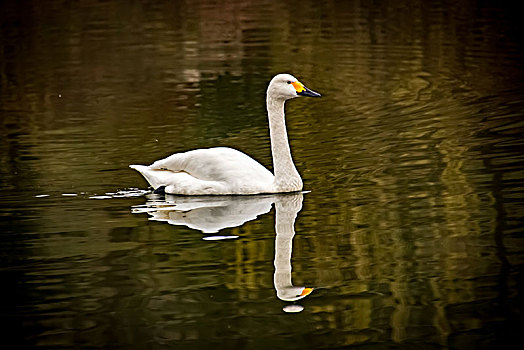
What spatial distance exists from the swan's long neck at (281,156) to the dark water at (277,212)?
0.18 meters

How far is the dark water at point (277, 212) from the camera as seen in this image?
602 centimetres

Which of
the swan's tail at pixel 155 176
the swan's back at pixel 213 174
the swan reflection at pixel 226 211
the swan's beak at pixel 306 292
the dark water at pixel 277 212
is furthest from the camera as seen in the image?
the swan's tail at pixel 155 176

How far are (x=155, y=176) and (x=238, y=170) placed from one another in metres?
0.86

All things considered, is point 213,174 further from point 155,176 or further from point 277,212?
point 277,212

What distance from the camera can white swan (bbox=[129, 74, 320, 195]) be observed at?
9656 millimetres

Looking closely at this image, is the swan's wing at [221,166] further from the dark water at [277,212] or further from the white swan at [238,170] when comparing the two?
the dark water at [277,212]

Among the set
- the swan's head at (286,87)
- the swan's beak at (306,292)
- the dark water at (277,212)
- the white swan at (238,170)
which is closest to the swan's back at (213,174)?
the white swan at (238,170)

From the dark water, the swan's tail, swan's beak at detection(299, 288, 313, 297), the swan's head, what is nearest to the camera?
the dark water

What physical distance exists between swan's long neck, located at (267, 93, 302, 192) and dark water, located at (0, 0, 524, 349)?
18 centimetres

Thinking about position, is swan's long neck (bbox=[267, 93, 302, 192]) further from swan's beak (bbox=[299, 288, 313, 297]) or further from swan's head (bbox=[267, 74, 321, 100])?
swan's beak (bbox=[299, 288, 313, 297])

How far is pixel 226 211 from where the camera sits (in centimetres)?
915

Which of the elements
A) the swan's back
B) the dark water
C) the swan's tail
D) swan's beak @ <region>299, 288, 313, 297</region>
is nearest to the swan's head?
the swan's back

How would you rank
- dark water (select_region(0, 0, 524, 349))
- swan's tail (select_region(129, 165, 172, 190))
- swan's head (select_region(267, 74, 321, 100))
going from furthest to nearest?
swan's tail (select_region(129, 165, 172, 190)), swan's head (select_region(267, 74, 321, 100)), dark water (select_region(0, 0, 524, 349))

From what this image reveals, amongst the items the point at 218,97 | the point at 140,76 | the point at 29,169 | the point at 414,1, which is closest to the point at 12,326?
the point at 29,169
